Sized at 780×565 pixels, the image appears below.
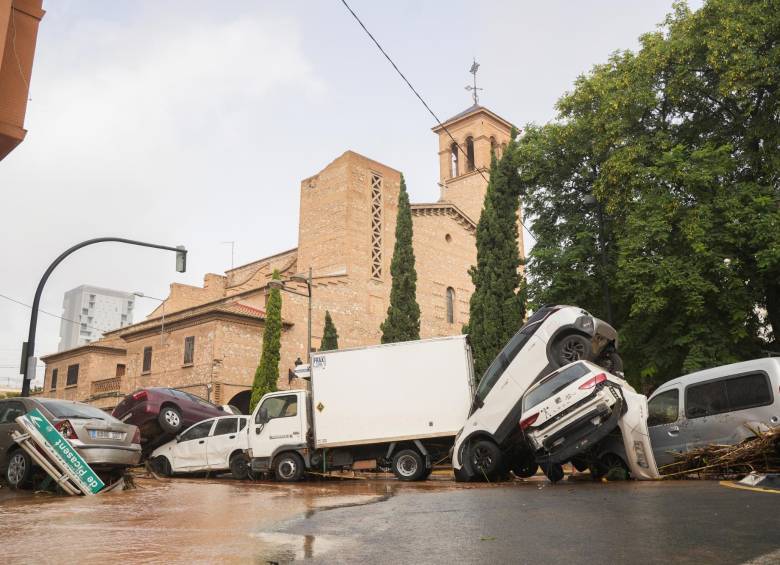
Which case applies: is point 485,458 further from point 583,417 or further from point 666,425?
point 666,425

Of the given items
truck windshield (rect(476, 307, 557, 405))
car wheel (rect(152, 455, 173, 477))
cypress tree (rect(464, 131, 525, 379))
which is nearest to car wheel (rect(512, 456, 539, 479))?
truck windshield (rect(476, 307, 557, 405))

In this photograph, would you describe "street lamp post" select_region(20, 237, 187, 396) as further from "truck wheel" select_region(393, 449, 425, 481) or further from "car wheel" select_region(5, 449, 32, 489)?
"truck wheel" select_region(393, 449, 425, 481)

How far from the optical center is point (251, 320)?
107 ft

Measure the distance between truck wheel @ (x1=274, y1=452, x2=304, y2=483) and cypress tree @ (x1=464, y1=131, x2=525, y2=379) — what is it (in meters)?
10.5

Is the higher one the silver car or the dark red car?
the dark red car

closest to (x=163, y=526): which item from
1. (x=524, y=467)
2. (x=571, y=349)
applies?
(x=571, y=349)

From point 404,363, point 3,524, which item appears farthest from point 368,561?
point 404,363

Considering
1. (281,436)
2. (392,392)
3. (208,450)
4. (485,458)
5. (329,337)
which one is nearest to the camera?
(485,458)

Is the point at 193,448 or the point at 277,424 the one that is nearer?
the point at 277,424

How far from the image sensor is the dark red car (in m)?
17.0

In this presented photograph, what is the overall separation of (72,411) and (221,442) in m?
5.46

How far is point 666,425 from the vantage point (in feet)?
39.0

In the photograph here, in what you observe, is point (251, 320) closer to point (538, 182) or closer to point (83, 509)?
point (538, 182)

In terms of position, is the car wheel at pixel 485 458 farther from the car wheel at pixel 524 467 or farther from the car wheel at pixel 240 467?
the car wheel at pixel 240 467
